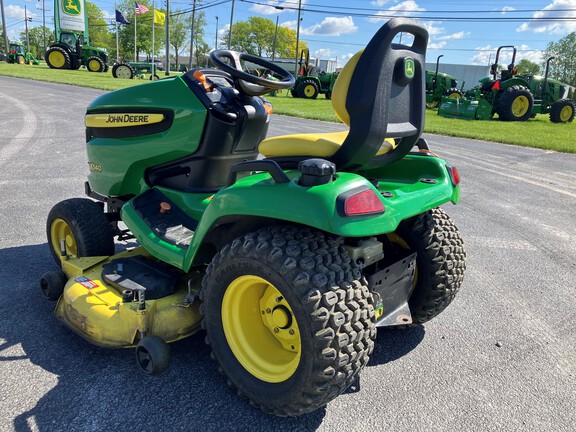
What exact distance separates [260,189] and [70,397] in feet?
4.07

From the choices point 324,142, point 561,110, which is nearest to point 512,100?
point 561,110

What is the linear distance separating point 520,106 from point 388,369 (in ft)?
56.1

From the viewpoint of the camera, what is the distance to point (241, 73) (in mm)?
2703

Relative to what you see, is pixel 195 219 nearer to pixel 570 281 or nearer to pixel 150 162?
pixel 150 162

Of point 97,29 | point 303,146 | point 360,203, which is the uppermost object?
point 97,29

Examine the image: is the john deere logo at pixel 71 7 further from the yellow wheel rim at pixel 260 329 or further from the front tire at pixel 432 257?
the yellow wheel rim at pixel 260 329

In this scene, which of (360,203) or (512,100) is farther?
(512,100)

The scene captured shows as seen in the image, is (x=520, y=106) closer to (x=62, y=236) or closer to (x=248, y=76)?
(x=248, y=76)

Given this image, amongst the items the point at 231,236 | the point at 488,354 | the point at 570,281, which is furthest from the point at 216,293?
the point at 570,281

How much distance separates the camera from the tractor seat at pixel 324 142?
1.96 meters

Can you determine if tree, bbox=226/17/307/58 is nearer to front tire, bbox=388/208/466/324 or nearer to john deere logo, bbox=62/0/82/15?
john deere logo, bbox=62/0/82/15

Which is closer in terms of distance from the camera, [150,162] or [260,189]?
[260,189]

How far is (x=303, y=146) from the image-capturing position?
214 cm

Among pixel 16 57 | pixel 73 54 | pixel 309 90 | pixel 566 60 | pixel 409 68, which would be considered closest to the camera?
pixel 409 68
